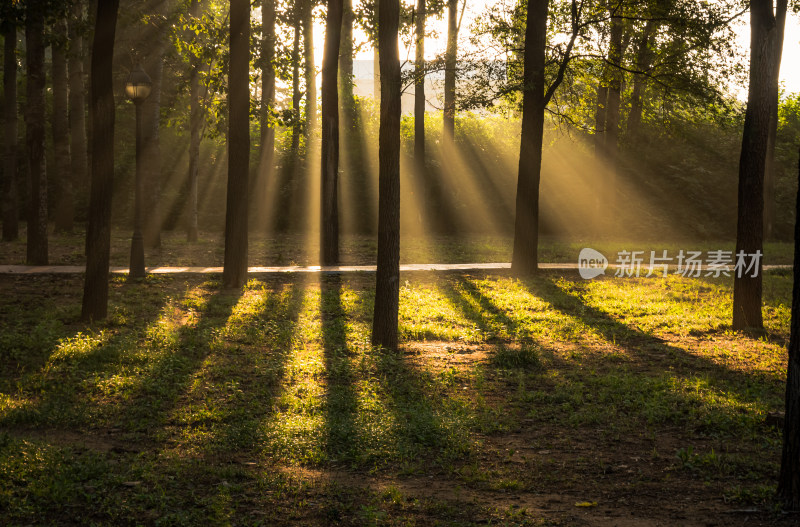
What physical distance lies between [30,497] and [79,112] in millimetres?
21417

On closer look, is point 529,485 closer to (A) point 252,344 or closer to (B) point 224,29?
(A) point 252,344

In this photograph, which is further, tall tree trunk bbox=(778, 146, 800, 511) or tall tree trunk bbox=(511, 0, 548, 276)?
tall tree trunk bbox=(511, 0, 548, 276)

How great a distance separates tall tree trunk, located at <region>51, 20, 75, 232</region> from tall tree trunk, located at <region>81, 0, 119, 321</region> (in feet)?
33.9

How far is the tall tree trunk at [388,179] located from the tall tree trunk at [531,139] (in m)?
7.10

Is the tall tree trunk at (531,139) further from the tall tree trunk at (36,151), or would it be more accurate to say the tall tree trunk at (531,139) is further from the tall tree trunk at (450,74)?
the tall tree trunk at (36,151)

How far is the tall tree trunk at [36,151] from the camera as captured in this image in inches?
640

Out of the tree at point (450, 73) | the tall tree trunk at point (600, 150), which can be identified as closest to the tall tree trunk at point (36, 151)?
the tree at point (450, 73)

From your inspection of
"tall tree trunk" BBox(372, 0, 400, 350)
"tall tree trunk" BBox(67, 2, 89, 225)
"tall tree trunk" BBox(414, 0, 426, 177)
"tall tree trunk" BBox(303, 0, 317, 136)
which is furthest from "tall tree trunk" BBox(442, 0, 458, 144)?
"tall tree trunk" BBox(372, 0, 400, 350)

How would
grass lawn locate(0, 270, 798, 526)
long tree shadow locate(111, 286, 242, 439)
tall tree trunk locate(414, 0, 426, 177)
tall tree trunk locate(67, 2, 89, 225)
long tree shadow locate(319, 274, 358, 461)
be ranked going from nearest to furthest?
grass lawn locate(0, 270, 798, 526), long tree shadow locate(319, 274, 358, 461), long tree shadow locate(111, 286, 242, 439), tall tree trunk locate(414, 0, 426, 177), tall tree trunk locate(67, 2, 89, 225)

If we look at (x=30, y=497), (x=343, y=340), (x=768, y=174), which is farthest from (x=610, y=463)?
(x=768, y=174)

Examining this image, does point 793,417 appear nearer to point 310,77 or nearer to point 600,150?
point 600,150

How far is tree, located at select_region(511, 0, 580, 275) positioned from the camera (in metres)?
16.7

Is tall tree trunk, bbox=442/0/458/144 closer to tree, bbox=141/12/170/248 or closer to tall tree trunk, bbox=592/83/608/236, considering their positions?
tall tree trunk, bbox=592/83/608/236

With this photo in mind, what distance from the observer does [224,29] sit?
53.9ft
